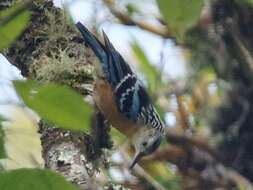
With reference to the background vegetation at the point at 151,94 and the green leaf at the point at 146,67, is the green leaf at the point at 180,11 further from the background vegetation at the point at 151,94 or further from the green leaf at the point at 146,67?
the green leaf at the point at 146,67

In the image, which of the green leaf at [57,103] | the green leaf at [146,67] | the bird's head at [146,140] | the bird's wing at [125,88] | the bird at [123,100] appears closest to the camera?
the green leaf at [57,103]

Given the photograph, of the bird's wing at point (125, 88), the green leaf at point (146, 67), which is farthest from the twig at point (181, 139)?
the green leaf at point (146, 67)

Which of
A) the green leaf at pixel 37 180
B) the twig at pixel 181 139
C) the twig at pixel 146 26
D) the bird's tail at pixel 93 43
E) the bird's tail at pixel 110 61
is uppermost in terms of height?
the green leaf at pixel 37 180

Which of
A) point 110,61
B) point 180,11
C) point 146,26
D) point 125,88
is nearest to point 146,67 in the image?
point 125,88

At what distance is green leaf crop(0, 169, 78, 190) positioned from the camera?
0.79 m

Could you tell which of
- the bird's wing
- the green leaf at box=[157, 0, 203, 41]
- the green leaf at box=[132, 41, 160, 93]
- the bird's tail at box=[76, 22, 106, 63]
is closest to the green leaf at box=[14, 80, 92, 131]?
the green leaf at box=[157, 0, 203, 41]

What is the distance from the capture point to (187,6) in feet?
2.77

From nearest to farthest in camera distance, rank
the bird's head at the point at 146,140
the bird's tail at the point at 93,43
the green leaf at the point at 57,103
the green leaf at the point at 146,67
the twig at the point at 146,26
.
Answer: the green leaf at the point at 57,103, the bird's tail at the point at 93,43, the green leaf at the point at 146,67, the bird's head at the point at 146,140, the twig at the point at 146,26

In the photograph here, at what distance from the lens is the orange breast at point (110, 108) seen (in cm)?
173

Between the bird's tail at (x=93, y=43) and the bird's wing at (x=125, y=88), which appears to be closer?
the bird's tail at (x=93, y=43)

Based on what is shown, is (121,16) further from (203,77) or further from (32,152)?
(32,152)

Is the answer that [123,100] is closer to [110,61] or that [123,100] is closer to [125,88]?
[125,88]

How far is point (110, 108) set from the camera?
1.90 metres

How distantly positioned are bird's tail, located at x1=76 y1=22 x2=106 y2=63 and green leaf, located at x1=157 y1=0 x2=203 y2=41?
669 mm
